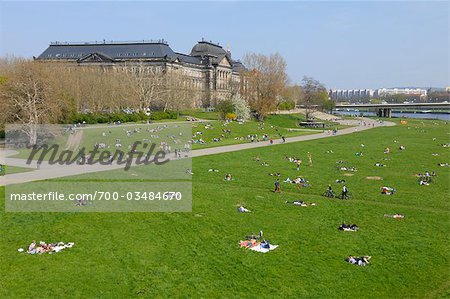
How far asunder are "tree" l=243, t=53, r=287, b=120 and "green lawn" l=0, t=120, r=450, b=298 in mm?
68264

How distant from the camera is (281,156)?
1858 inches

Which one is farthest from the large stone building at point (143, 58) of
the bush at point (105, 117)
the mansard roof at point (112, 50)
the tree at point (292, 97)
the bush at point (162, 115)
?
the bush at point (105, 117)

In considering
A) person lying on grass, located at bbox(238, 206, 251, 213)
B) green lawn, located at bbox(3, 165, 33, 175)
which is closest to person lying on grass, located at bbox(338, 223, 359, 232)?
person lying on grass, located at bbox(238, 206, 251, 213)

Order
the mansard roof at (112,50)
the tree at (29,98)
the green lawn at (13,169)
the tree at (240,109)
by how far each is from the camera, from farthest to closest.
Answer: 1. the mansard roof at (112,50)
2. the tree at (240,109)
3. the tree at (29,98)
4. the green lawn at (13,169)

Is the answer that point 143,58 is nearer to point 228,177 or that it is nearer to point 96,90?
point 96,90

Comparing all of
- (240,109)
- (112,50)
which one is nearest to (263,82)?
(240,109)

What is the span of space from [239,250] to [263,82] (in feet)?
272

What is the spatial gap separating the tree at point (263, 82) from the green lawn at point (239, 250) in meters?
68.3

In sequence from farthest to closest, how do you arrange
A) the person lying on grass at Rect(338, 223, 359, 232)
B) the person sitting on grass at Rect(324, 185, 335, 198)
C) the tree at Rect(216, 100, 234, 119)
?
the tree at Rect(216, 100, 234, 119) → the person sitting on grass at Rect(324, 185, 335, 198) → the person lying on grass at Rect(338, 223, 359, 232)

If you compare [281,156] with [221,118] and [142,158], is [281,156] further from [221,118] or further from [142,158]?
[221,118]

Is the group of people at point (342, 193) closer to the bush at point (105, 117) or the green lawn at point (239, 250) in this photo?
Result: the green lawn at point (239, 250)

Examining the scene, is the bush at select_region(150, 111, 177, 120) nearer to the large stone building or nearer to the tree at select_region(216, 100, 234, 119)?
the tree at select_region(216, 100, 234, 119)

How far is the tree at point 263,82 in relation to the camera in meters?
97.4

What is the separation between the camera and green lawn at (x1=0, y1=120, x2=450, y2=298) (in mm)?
15391
